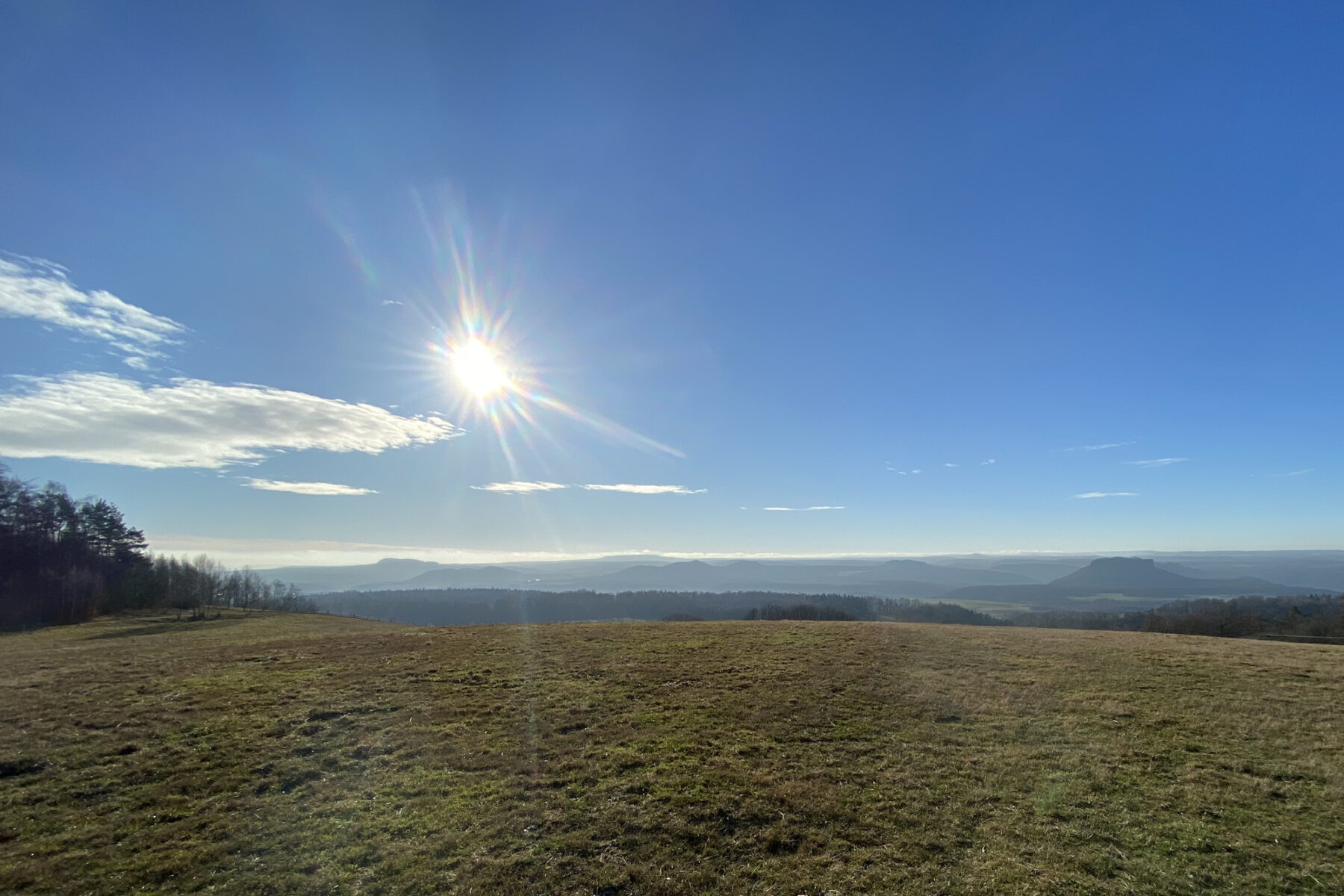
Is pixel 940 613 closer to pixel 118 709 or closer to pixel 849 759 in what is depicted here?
pixel 849 759

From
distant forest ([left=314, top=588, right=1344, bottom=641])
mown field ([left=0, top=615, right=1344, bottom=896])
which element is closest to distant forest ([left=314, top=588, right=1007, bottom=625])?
distant forest ([left=314, top=588, right=1344, bottom=641])

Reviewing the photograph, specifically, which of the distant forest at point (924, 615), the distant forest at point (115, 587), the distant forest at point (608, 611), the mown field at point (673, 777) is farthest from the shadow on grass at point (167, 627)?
the distant forest at point (608, 611)

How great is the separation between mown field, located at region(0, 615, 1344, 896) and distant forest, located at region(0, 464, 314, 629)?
51534 millimetres

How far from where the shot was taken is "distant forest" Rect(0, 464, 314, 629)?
52.2 meters

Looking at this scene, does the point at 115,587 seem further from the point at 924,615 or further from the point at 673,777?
the point at 924,615

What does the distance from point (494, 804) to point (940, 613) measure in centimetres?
12411

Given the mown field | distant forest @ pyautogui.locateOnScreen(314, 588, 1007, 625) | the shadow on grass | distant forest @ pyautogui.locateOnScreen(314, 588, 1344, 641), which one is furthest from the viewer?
distant forest @ pyautogui.locateOnScreen(314, 588, 1007, 625)

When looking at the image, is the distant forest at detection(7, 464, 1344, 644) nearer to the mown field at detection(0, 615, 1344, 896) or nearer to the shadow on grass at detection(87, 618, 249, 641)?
the shadow on grass at detection(87, 618, 249, 641)

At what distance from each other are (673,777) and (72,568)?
82.3 m

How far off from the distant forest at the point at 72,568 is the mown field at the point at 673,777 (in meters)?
51.5

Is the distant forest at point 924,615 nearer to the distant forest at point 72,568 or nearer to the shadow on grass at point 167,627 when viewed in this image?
the shadow on grass at point 167,627

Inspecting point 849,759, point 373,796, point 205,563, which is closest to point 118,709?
point 373,796

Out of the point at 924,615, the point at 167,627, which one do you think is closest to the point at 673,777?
the point at 167,627

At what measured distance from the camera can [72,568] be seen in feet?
187
